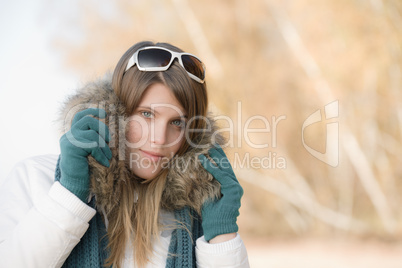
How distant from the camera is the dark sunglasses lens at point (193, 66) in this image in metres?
1.62

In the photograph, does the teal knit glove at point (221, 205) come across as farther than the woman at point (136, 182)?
Yes

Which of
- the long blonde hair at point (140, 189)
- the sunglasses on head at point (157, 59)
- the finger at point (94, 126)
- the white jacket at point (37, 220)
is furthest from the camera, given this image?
the sunglasses on head at point (157, 59)

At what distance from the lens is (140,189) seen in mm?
1545

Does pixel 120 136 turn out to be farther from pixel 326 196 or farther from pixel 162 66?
pixel 326 196

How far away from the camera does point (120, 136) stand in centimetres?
142

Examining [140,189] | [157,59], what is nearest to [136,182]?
[140,189]

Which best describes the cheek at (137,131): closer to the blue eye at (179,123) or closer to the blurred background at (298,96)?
the blue eye at (179,123)

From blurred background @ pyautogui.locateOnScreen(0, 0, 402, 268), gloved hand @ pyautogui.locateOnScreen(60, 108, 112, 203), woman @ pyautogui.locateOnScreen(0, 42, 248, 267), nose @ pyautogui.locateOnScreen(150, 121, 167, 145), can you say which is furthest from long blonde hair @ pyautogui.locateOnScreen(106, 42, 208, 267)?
blurred background @ pyautogui.locateOnScreen(0, 0, 402, 268)

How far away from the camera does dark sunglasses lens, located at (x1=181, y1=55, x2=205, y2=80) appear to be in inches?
63.6

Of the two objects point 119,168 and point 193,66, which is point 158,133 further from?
point 193,66

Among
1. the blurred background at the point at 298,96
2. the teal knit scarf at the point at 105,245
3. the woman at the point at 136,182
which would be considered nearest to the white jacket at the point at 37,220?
the woman at the point at 136,182

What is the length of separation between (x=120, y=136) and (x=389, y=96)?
7.96 meters

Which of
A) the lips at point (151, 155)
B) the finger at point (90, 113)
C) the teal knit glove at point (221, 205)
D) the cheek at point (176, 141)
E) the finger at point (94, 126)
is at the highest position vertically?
the finger at point (90, 113)

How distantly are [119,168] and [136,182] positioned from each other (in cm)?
16
